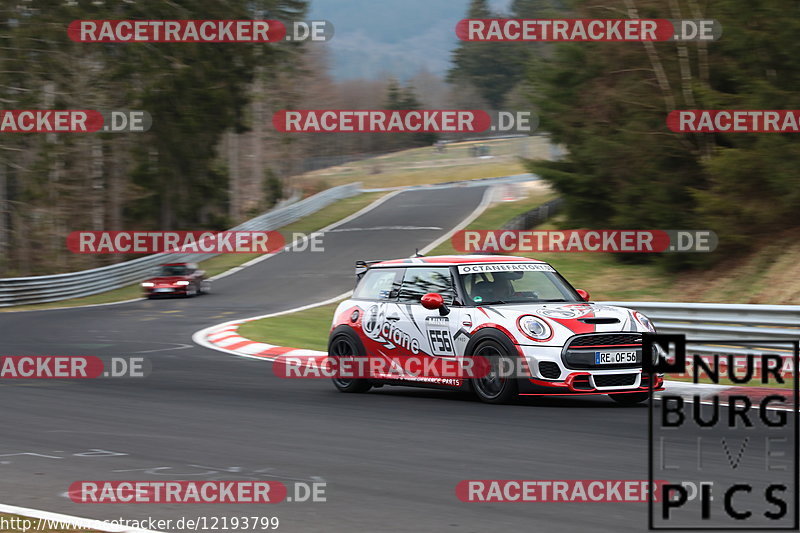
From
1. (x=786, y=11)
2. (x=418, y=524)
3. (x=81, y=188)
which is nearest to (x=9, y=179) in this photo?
(x=81, y=188)

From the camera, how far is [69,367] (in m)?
15.8

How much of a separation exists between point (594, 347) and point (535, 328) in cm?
62

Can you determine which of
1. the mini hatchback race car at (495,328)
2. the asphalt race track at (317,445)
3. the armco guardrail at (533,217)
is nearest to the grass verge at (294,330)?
the asphalt race track at (317,445)

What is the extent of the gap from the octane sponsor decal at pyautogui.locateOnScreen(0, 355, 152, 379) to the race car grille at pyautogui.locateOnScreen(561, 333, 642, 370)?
21.8 ft

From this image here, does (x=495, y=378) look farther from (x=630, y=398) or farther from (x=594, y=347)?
(x=630, y=398)

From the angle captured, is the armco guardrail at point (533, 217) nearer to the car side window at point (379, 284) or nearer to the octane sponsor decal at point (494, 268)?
the car side window at point (379, 284)

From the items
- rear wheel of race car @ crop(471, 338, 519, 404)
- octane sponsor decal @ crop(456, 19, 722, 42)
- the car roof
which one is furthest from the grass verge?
octane sponsor decal @ crop(456, 19, 722, 42)

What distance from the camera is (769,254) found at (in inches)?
851

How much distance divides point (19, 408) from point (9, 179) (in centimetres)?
5392

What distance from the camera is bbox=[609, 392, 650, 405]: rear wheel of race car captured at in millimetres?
10906

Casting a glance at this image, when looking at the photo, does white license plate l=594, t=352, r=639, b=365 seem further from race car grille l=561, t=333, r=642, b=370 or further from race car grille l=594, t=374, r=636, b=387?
race car grille l=594, t=374, r=636, b=387

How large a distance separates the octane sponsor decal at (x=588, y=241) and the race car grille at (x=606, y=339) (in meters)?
13.3

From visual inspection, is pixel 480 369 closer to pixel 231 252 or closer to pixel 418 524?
pixel 418 524

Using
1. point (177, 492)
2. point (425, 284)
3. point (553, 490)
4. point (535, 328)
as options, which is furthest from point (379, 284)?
point (553, 490)
